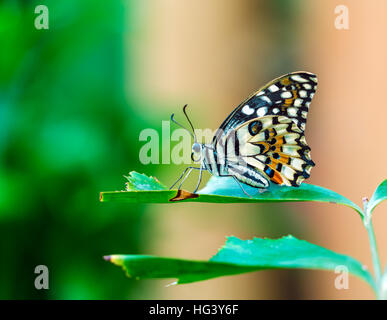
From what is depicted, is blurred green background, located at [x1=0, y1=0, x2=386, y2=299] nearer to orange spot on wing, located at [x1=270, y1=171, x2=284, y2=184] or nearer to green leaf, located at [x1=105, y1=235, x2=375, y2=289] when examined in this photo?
orange spot on wing, located at [x1=270, y1=171, x2=284, y2=184]

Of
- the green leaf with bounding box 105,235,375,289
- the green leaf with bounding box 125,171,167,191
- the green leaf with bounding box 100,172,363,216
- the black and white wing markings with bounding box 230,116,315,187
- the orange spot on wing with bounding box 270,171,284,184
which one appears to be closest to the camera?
the green leaf with bounding box 105,235,375,289

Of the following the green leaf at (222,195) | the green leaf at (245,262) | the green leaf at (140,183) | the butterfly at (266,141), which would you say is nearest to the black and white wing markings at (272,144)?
the butterfly at (266,141)

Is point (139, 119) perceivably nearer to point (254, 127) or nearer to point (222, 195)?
point (254, 127)

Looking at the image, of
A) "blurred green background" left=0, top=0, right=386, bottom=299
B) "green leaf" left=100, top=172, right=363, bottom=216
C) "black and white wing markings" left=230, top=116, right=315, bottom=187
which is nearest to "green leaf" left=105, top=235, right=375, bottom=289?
"green leaf" left=100, top=172, right=363, bottom=216
